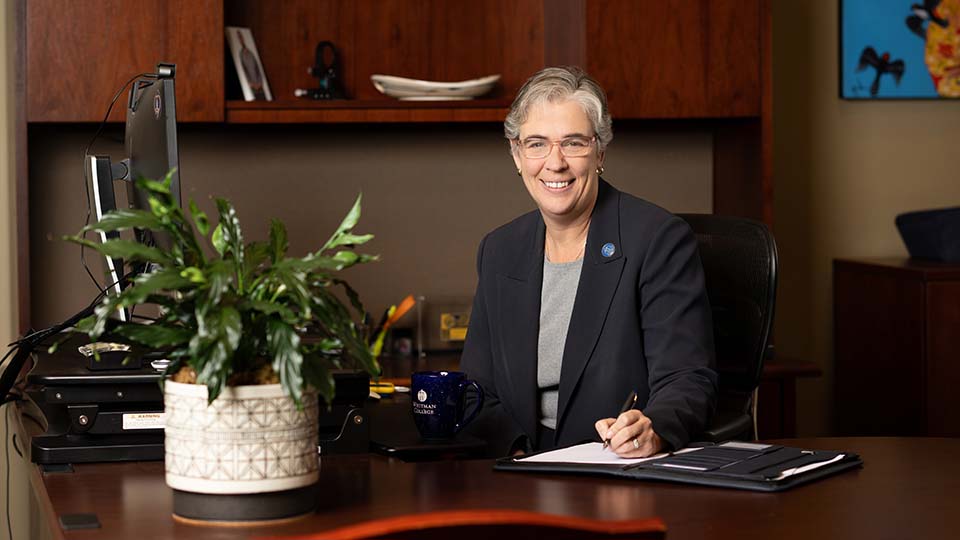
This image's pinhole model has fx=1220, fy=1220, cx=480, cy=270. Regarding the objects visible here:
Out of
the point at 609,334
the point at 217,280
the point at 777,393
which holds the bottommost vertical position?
the point at 777,393

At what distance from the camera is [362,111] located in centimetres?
334

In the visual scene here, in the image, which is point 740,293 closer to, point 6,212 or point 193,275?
point 193,275

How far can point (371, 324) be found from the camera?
11.5 feet

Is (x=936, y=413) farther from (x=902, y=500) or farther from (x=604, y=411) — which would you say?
(x=902, y=500)

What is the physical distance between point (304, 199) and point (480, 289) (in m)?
1.28

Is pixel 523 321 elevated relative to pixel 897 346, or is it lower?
elevated

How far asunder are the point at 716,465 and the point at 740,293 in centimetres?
89

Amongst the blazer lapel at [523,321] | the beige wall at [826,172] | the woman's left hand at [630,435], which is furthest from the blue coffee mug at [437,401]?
the beige wall at [826,172]

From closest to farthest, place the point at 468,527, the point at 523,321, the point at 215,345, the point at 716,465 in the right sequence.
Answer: the point at 468,527
the point at 215,345
the point at 716,465
the point at 523,321

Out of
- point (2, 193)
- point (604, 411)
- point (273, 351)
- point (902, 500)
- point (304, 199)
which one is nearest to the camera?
point (273, 351)

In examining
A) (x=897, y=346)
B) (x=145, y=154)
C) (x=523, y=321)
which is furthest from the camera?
(x=897, y=346)

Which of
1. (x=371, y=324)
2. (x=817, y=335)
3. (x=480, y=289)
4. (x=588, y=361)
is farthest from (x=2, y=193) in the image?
(x=817, y=335)

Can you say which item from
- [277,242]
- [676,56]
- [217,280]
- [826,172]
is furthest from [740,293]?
[826,172]

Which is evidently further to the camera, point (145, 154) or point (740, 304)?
point (740, 304)
